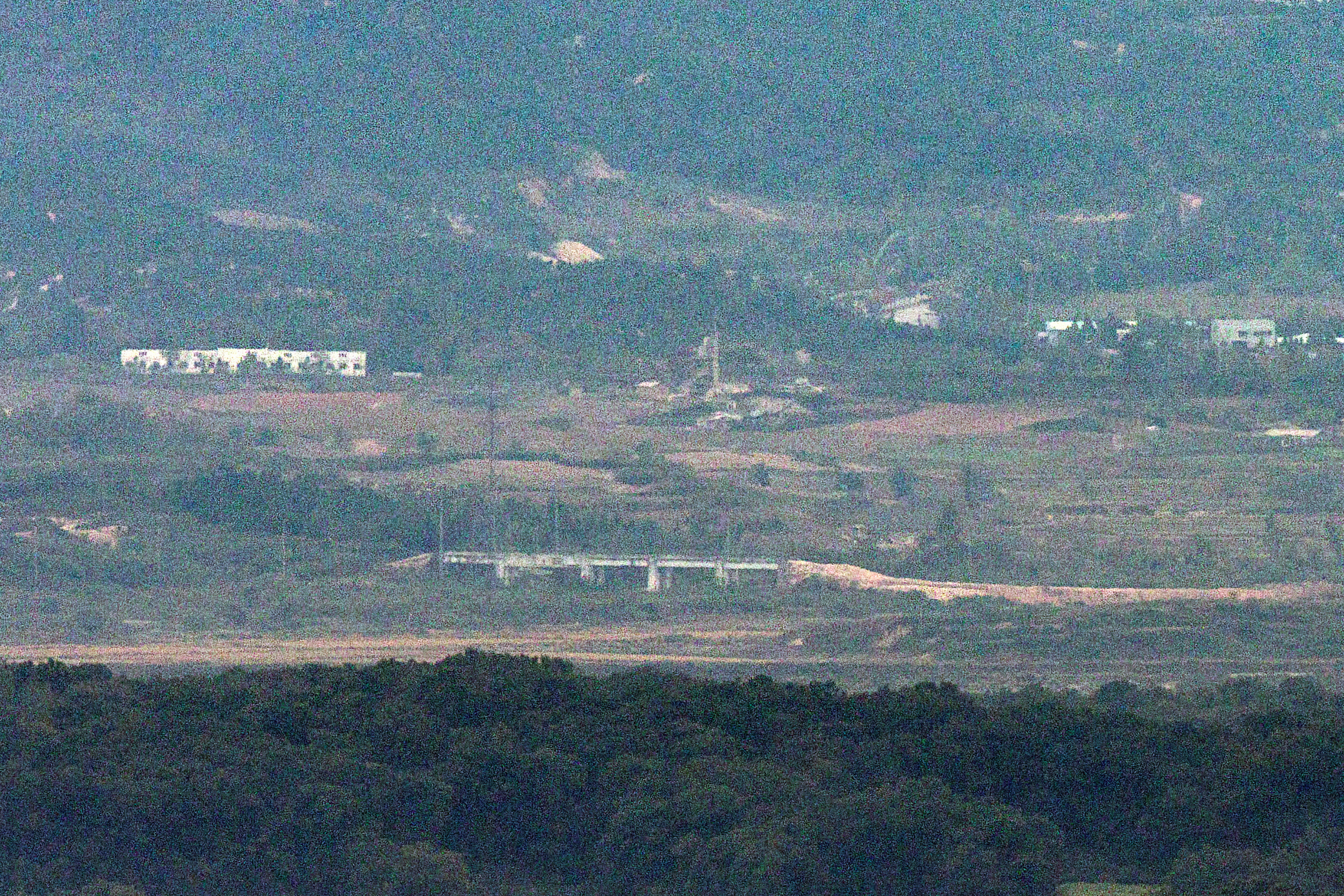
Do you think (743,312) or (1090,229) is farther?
(1090,229)

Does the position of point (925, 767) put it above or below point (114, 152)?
below

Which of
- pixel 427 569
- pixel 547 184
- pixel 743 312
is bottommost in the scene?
pixel 427 569

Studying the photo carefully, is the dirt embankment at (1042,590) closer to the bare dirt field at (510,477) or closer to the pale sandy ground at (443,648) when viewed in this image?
the pale sandy ground at (443,648)

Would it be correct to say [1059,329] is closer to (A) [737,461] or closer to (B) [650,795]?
(A) [737,461]

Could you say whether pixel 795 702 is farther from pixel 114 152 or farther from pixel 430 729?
pixel 114 152

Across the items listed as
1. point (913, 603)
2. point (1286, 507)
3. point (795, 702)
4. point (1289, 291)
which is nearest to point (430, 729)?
point (795, 702)

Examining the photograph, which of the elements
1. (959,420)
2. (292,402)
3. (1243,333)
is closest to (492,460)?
(292,402)
